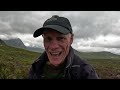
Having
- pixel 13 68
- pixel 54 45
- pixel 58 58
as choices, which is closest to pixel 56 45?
pixel 54 45

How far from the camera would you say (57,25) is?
10.3 feet

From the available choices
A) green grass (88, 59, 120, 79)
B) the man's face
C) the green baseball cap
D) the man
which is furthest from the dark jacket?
green grass (88, 59, 120, 79)

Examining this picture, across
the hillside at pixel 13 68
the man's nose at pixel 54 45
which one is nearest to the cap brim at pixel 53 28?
the man's nose at pixel 54 45

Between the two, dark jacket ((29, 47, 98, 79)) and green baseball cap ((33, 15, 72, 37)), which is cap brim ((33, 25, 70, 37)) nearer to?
green baseball cap ((33, 15, 72, 37))

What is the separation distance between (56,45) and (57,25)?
→ 293mm

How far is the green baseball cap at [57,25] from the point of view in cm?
297

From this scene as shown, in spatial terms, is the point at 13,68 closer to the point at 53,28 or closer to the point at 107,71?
the point at 53,28

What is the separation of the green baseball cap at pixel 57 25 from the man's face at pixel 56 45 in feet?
0.21

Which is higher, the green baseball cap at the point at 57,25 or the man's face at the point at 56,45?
the green baseball cap at the point at 57,25

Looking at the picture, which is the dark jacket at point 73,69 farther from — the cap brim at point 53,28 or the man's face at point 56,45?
the cap brim at point 53,28

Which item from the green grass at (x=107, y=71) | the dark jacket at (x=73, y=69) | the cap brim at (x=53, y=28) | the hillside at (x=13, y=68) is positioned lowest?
the green grass at (x=107, y=71)

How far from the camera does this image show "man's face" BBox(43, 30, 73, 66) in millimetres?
2949

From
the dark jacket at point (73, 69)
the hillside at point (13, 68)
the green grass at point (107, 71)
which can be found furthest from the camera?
the green grass at point (107, 71)
